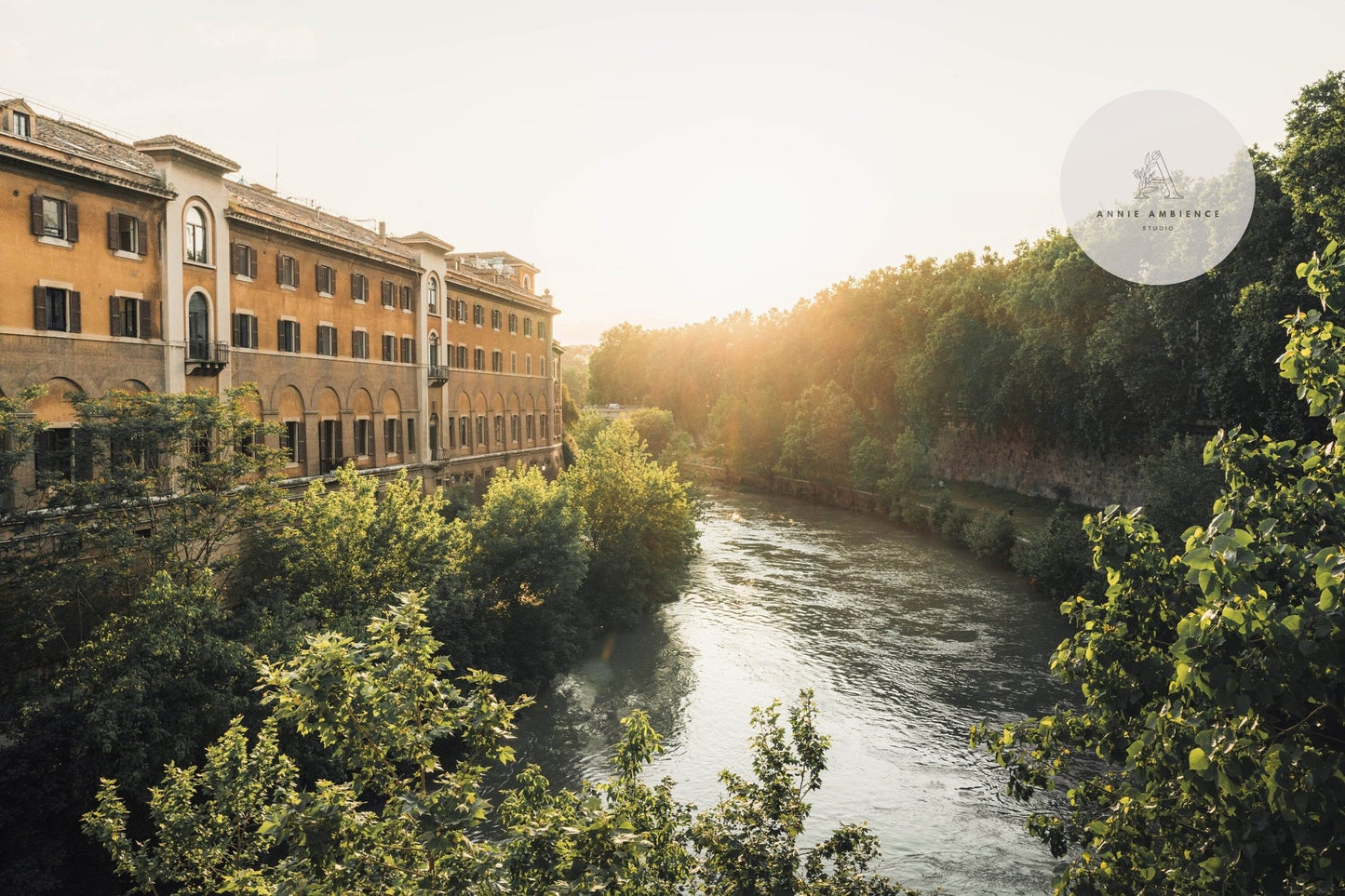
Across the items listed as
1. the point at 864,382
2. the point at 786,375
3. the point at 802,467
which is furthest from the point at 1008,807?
the point at 786,375

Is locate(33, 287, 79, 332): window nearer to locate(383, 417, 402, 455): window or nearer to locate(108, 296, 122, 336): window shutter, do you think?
locate(108, 296, 122, 336): window shutter

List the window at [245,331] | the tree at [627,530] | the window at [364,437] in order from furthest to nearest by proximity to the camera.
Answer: the window at [364,437]
the tree at [627,530]
the window at [245,331]

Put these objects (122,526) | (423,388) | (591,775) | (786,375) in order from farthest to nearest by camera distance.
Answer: (786,375)
(423,388)
(591,775)
(122,526)

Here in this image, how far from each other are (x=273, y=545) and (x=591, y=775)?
34.3ft

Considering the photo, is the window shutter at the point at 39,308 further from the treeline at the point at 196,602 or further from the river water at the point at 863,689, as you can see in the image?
the river water at the point at 863,689

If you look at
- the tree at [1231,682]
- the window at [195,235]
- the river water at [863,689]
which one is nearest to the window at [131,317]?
the window at [195,235]

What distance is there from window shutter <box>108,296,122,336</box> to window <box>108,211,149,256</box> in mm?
1497

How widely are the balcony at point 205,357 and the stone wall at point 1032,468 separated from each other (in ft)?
133

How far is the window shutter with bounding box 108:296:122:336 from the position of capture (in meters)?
26.2

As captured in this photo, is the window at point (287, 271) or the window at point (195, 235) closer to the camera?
the window at point (195, 235)

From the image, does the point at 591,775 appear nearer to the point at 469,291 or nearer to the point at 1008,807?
the point at 1008,807

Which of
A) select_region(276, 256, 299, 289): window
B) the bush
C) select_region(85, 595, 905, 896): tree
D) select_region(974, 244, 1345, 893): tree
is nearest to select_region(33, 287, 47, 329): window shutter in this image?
select_region(276, 256, 299, 289): window

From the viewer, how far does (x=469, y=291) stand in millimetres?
49438

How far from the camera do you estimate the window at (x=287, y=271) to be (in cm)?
3350
